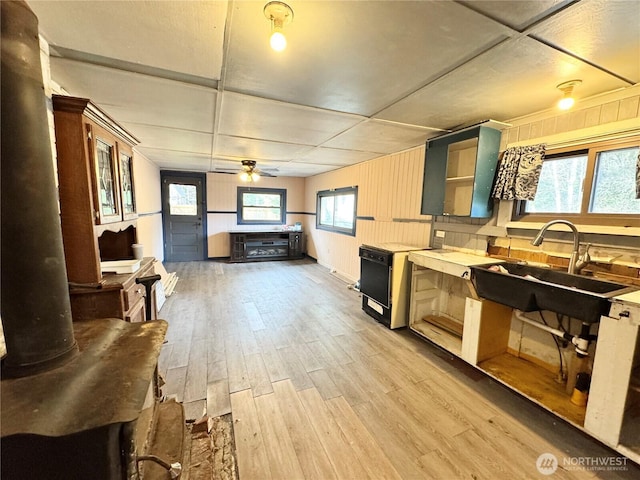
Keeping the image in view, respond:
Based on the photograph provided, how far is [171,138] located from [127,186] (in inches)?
51.7

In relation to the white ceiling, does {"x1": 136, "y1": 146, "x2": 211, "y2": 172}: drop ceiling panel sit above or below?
below

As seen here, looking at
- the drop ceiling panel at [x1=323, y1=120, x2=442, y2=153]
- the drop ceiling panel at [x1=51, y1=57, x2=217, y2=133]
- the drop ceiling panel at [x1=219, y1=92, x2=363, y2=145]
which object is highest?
the drop ceiling panel at [x1=323, y1=120, x2=442, y2=153]

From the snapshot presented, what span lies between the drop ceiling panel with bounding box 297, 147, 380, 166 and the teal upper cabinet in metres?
1.24

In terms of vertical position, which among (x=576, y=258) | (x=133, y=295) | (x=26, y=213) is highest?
(x=26, y=213)

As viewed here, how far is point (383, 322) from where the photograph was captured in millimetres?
3119

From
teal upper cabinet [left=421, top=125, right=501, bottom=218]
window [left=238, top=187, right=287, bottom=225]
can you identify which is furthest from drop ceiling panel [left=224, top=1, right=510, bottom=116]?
window [left=238, top=187, right=287, bottom=225]

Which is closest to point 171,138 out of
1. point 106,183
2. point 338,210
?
point 106,183

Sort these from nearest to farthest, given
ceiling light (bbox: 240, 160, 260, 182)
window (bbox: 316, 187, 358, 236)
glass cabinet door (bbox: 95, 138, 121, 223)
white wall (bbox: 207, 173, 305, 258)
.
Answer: glass cabinet door (bbox: 95, 138, 121, 223)
ceiling light (bbox: 240, 160, 260, 182)
window (bbox: 316, 187, 358, 236)
white wall (bbox: 207, 173, 305, 258)

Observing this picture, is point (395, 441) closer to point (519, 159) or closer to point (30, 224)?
point (30, 224)

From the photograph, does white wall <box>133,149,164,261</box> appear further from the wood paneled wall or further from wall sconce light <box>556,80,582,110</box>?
wall sconce light <box>556,80,582,110</box>

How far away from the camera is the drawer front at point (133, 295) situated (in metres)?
1.64

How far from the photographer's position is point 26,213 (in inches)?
35.6

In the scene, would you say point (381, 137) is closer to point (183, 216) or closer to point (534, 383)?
point (534, 383)

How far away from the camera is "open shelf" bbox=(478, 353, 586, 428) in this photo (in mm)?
1672
